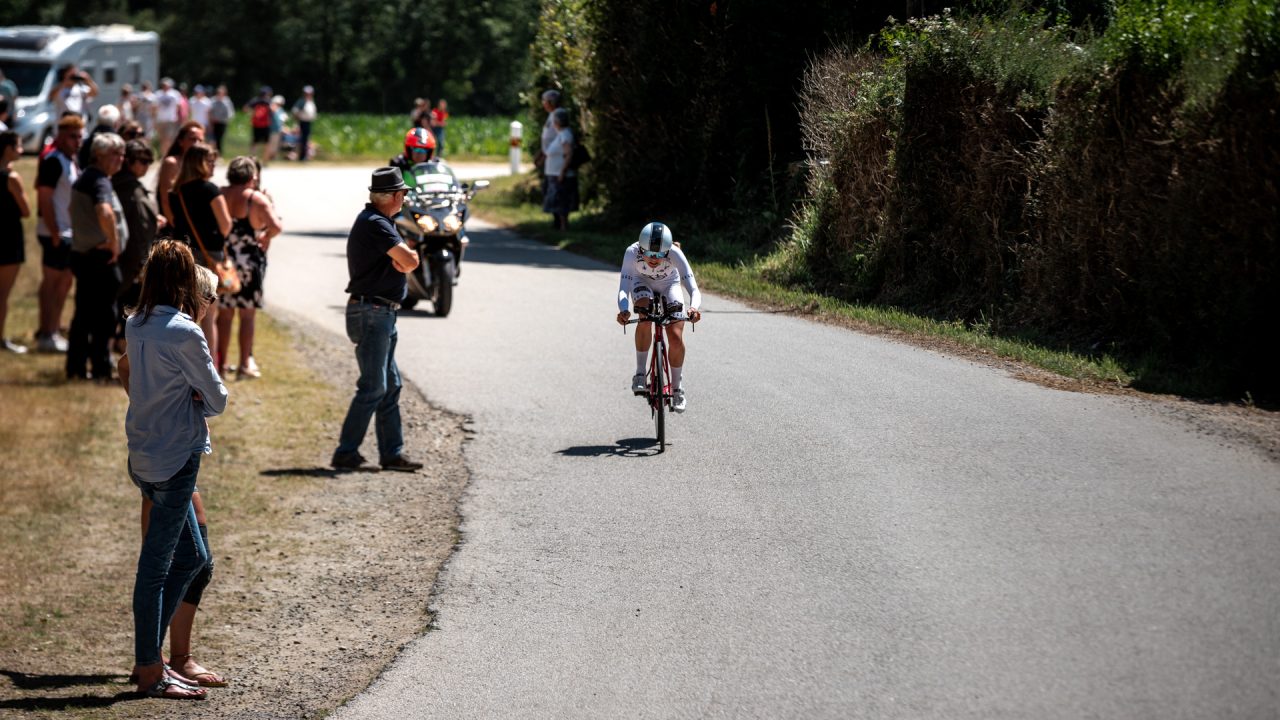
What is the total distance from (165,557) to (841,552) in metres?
3.47

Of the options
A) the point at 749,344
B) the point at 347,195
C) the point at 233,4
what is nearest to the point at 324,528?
the point at 749,344

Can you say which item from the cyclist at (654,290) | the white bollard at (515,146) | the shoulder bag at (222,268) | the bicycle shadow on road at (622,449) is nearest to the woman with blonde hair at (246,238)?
the shoulder bag at (222,268)

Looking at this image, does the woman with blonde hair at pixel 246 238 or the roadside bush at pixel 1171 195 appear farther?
the woman with blonde hair at pixel 246 238

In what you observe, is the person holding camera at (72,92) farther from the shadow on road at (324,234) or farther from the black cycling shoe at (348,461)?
the black cycling shoe at (348,461)

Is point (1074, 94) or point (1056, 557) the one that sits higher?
point (1074, 94)

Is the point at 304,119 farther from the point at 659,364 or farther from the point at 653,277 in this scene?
the point at 653,277

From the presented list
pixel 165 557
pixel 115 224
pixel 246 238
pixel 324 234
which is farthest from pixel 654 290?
pixel 324 234

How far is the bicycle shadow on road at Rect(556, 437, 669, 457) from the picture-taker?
10438mm

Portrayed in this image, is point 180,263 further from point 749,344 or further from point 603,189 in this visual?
point 603,189

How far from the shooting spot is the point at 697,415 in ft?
35.6

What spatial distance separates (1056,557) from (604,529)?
2.78 meters

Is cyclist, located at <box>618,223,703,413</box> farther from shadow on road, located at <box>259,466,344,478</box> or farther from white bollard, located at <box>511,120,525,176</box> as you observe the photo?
white bollard, located at <box>511,120,525,176</box>

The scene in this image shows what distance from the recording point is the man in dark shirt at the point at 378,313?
32.8 feet

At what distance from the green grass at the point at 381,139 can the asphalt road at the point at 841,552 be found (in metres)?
39.7
